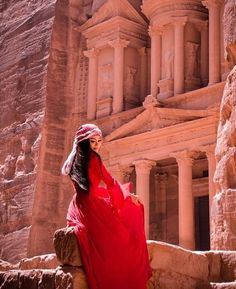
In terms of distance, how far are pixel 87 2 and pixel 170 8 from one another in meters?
4.28

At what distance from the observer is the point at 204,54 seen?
2136 cm

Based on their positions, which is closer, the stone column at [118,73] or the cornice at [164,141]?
the cornice at [164,141]

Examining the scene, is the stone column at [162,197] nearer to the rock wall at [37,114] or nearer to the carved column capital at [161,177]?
the carved column capital at [161,177]

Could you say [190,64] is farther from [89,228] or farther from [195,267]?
[89,228]

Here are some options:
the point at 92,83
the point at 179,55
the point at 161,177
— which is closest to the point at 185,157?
the point at 161,177

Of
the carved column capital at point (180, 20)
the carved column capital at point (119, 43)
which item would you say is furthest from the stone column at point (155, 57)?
the carved column capital at point (119, 43)

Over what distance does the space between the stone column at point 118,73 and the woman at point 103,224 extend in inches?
637

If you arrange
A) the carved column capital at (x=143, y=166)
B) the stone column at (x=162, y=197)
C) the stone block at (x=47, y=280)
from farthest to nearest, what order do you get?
the stone column at (x=162, y=197)
the carved column capital at (x=143, y=166)
the stone block at (x=47, y=280)

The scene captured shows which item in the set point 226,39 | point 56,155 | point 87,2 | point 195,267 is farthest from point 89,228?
point 87,2

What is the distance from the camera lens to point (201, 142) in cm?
1878

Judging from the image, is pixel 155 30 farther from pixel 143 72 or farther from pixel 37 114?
pixel 37 114

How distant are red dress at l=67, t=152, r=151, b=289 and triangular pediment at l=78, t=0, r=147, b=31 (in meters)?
17.9

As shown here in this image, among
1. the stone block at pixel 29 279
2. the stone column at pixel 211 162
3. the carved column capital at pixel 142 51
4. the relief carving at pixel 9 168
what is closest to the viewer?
the stone block at pixel 29 279

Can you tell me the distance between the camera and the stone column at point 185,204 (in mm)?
18625
